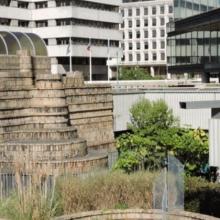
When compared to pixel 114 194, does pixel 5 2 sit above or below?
above

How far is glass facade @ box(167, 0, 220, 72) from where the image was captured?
215 ft

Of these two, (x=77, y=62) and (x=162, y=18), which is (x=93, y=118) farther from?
(x=162, y=18)

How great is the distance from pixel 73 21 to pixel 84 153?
67688mm

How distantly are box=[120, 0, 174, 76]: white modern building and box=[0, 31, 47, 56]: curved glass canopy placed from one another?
344 feet

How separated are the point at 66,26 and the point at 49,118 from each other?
64.6 meters

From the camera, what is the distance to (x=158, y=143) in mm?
35500

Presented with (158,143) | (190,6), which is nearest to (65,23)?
(190,6)

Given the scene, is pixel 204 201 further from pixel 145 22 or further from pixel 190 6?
pixel 145 22

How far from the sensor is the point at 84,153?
3306cm

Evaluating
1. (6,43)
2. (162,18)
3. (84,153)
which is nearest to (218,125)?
(84,153)

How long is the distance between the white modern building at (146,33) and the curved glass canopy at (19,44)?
10496 centimetres

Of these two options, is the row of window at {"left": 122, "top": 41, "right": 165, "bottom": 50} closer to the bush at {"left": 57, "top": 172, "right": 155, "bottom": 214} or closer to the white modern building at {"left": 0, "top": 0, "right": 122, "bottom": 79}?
the white modern building at {"left": 0, "top": 0, "right": 122, "bottom": 79}

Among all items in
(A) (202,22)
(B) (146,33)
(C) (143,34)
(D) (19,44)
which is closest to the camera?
(D) (19,44)

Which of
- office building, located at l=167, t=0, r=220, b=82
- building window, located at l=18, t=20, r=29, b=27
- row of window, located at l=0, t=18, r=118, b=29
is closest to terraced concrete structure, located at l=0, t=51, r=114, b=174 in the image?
office building, located at l=167, t=0, r=220, b=82
